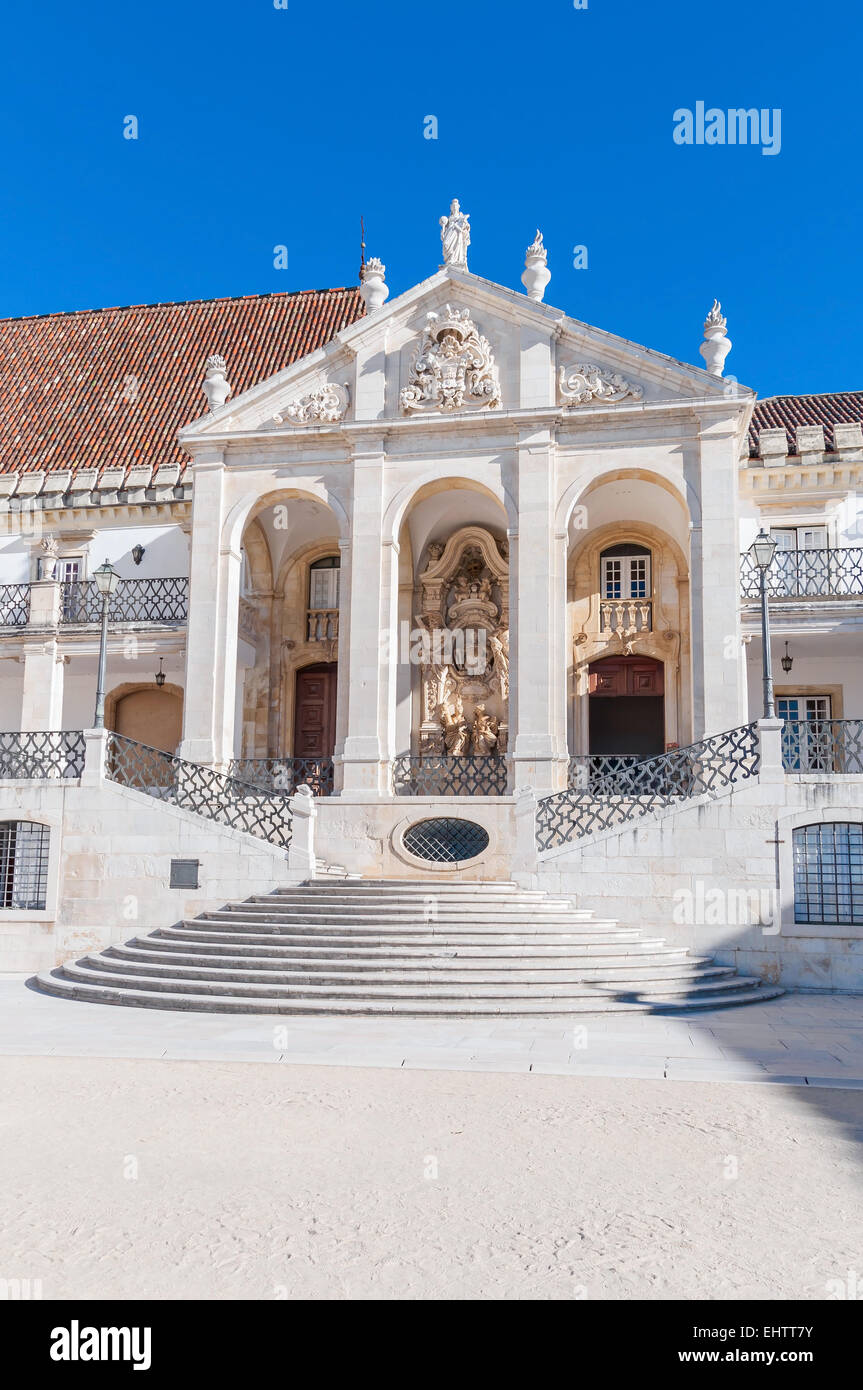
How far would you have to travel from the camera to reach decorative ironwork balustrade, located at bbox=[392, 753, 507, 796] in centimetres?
2105

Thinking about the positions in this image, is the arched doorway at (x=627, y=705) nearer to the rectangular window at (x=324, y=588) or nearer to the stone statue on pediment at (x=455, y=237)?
the rectangular window at (x=324, y=588)

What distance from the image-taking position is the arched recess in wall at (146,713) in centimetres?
2648

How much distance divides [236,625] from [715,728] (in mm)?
9732

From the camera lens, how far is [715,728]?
19.1m

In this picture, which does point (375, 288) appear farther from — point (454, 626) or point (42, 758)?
point (42, 758)

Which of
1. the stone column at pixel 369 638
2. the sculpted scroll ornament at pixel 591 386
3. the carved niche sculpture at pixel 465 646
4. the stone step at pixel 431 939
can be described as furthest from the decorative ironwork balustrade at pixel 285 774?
the sculpted scroll ornament at pixel 591 386

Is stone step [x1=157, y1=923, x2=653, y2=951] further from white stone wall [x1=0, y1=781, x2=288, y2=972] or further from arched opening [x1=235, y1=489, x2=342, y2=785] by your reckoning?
arched opening [x1=235, y1=489, x2=342, y2=785]

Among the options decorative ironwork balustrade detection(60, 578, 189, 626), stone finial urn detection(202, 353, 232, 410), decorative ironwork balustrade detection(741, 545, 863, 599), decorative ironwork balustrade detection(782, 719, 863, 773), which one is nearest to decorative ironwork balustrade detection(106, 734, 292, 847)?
decorative ironwork balustrade detection(60, 578, 189, 626)

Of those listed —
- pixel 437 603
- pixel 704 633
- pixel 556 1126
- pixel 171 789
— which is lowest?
pixel 556 1126

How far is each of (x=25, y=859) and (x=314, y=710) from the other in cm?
778

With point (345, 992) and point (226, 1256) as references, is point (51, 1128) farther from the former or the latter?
point (345, 992)

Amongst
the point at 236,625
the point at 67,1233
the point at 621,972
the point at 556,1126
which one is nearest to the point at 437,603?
the point at 236,625

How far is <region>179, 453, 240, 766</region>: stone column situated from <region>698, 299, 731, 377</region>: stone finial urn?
32.7 ft
